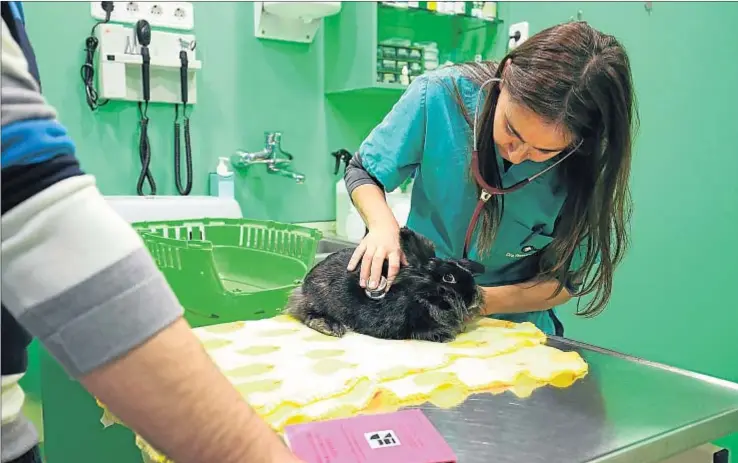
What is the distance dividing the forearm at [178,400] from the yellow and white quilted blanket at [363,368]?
11.2 inches

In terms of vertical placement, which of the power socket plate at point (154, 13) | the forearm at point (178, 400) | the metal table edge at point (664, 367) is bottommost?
the metal table edge at point (664, 367)

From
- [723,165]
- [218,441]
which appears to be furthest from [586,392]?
[723,165]

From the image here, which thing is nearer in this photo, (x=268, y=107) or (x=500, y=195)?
(x=500, y=195)

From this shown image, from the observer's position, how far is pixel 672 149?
2322mm

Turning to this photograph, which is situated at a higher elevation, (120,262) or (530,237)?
(120,262)

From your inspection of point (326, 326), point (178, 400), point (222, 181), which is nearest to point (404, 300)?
point (326, 326)

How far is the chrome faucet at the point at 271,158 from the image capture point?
2.41 m

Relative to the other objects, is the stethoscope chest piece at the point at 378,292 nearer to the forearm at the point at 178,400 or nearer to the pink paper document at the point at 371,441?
the pink paper document at the point at 371,441

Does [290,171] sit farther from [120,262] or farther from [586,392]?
[120,262]

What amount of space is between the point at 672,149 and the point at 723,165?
0.61 ft

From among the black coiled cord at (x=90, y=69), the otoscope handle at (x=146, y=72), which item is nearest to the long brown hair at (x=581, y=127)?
the otoscope handle at (x=146, y=72)

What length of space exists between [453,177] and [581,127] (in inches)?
13.2

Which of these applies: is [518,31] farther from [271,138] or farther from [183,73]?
[183,73]

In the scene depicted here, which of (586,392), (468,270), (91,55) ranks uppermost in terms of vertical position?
(91,55)
